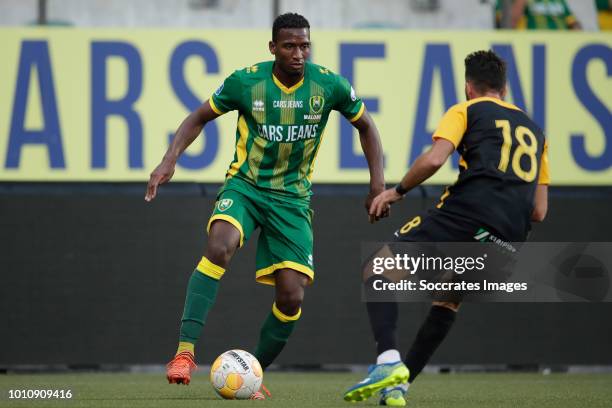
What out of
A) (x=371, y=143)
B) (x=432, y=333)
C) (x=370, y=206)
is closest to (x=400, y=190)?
(x=370, y=206)

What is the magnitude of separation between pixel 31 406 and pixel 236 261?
3775 mm

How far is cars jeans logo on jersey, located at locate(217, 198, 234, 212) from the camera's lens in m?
6.88

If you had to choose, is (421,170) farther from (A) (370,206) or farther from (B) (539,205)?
(B) (539,205)

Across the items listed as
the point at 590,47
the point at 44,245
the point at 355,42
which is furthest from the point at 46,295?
the point at 590,47

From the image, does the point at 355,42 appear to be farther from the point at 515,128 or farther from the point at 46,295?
the point at 515,128

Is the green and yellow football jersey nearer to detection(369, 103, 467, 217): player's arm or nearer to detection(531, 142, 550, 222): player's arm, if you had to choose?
detection(369, 103, 467, 217): player's arm

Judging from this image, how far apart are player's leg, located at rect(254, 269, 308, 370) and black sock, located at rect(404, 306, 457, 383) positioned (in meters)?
0.95

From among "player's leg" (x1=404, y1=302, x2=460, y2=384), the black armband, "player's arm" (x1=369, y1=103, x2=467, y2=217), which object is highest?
"player's arm" (x1=369, y1=103, x2=467, y2=217)

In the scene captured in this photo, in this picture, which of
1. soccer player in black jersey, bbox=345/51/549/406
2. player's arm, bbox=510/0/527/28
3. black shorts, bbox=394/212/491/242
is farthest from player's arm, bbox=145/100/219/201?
player's arm, bbox=510/0/527/28

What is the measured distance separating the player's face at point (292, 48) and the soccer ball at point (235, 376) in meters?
1.58

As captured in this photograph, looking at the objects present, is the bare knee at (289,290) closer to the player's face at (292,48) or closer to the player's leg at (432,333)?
the player's leg at (432,333)

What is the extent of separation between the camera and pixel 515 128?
6219mm

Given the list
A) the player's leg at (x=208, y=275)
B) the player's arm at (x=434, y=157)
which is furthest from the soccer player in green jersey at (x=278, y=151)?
the player's arm at (x=434, y=157)

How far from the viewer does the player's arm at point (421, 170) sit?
19.6 ft
